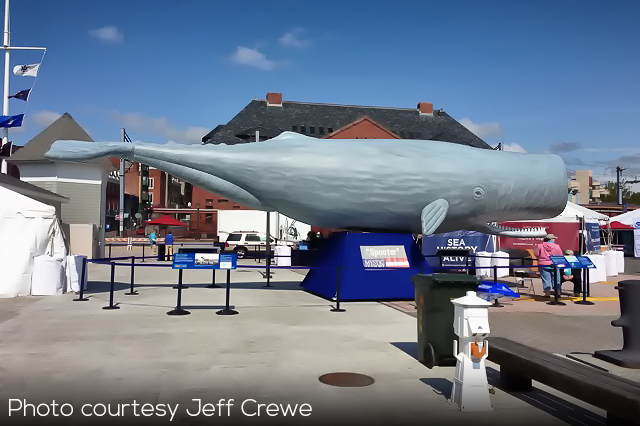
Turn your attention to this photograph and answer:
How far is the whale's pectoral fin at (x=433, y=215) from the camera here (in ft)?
35.4

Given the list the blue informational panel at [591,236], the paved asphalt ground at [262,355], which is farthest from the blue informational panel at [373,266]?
the blue informational panel at [591,236]

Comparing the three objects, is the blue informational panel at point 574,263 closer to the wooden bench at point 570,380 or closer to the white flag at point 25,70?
the wooden bench at point 570,380

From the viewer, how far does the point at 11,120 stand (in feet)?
61.8

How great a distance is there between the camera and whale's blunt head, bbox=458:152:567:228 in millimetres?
11258

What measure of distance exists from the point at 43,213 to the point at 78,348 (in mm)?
7058

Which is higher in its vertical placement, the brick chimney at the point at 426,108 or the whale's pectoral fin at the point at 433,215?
the brick chimney at the point at 426,108

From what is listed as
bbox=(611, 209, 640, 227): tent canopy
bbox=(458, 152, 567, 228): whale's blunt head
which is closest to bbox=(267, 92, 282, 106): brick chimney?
bbox=(611, 209, 640, 227): tent canopy

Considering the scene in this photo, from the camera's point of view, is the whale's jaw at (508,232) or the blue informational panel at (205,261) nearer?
the blue informational panel at (205,261)

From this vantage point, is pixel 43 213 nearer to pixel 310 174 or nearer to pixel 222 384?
pixel 310 174

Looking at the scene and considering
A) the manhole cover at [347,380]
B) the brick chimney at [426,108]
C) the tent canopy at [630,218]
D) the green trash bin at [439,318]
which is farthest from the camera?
the brick chimney at [426,108]

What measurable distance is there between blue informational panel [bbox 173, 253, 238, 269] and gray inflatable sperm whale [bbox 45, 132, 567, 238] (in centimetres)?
148

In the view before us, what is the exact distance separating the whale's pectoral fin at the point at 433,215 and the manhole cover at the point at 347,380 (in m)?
5.38

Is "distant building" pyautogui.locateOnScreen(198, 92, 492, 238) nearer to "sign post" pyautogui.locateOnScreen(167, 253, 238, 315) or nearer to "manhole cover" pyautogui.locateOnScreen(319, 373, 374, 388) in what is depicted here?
"sign post" pyautogui.locateOnScreen(167, 253, 238, 315)

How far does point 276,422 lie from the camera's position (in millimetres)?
4488
